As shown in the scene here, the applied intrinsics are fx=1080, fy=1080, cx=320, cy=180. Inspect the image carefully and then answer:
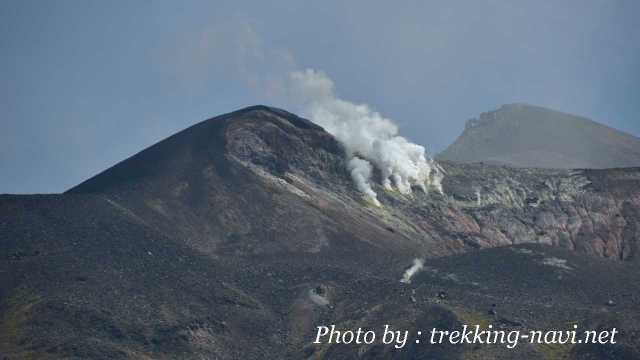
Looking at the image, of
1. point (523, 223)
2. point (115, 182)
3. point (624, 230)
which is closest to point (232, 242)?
point (115, 182)

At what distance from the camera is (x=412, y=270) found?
124 meters

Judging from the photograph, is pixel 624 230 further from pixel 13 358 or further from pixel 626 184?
pixel 13 358

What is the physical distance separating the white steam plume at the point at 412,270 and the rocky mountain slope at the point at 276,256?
70cm

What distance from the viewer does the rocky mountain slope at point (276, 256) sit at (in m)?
94.4

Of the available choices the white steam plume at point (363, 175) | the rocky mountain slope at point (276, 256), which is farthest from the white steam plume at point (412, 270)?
the white steam plume at point (363, 175)

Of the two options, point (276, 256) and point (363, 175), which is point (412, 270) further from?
point (363, 175)

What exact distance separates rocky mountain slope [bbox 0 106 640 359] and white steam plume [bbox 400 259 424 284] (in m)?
0.70

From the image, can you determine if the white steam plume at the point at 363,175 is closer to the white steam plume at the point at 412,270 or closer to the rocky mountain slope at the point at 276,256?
the rocky mountain slope at the point at 276,256

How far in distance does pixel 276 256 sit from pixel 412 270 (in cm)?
1576

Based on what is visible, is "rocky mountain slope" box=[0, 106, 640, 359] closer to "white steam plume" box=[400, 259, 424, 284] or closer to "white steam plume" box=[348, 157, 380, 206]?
"white steam plume" box=[400, 259, 424, 284]

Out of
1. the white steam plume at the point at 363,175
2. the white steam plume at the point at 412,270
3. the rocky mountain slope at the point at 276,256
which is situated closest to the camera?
the rocky mountain slope at the point at 276,256

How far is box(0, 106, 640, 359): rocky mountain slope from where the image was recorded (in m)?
94.4

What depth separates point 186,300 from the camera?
10225 centimetres

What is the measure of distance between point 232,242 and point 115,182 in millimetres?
24657
